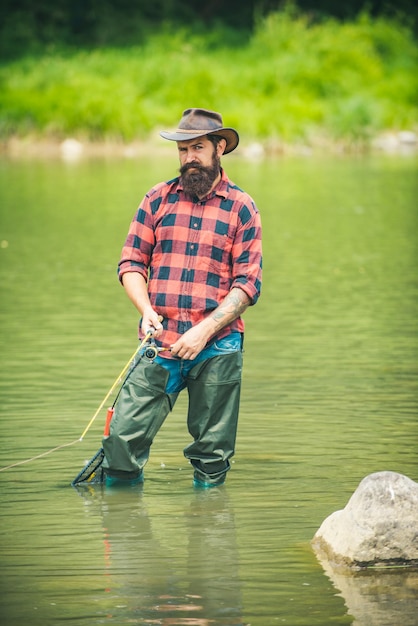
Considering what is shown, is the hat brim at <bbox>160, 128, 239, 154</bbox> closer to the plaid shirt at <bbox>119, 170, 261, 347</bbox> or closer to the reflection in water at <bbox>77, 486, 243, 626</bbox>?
the plaid shirt at <bbox>119, 170, 261, 347</bbox>

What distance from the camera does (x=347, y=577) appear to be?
491cm

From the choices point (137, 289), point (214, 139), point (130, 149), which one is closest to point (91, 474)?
point (137, 289)

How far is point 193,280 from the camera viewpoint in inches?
225

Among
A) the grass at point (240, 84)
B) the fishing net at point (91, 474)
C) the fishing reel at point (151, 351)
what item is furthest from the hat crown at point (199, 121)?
the grass at point (240, 84)

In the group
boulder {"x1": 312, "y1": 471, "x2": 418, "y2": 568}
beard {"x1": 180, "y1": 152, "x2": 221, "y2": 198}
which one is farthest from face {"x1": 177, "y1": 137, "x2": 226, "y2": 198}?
boulder {"x1": 312, "y1": 471, "x2": 418, "y2": 568}

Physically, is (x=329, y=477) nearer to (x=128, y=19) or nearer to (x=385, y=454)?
(x=385, y=454)

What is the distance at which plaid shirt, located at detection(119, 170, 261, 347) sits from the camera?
5707mm

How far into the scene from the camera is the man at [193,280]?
5.70 metres

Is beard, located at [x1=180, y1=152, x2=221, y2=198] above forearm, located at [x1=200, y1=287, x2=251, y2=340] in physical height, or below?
above

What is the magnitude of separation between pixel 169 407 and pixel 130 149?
26.1 metres

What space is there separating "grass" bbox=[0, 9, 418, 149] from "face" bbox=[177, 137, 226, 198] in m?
25.5

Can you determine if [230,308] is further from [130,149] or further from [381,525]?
[130,149]

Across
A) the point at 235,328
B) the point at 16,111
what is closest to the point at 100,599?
the point at 235,328

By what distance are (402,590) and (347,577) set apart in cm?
24
